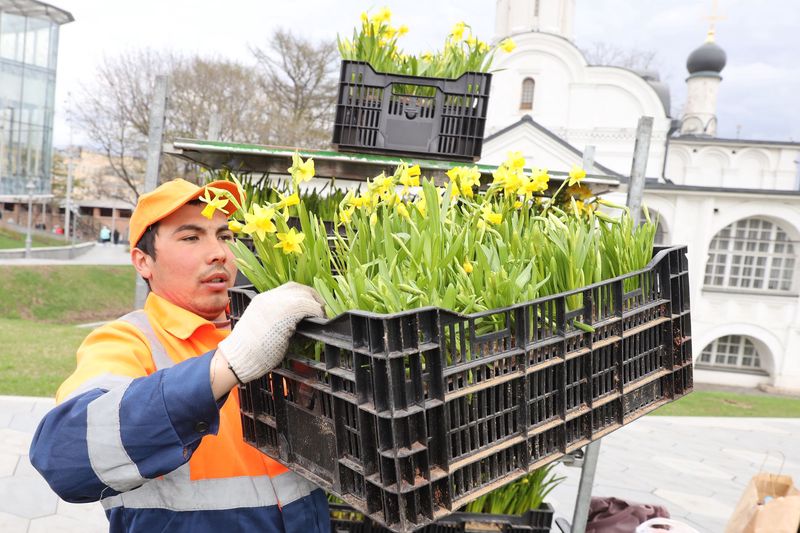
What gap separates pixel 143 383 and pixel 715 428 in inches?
317

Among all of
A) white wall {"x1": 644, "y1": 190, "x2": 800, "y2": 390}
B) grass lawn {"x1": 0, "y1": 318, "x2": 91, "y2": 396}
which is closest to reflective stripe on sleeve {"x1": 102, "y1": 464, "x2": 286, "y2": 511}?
grass lawn {"x1": 0, "y1": 318, "x2": 91, "y2": 396}

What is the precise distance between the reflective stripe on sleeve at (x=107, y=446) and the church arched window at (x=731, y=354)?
25742 mm

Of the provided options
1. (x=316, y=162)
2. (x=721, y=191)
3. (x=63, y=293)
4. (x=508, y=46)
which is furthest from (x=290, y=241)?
(x=721, y=191)

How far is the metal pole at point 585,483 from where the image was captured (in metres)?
2.61

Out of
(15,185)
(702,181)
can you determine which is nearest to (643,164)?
(702,181)

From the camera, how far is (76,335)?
10.8m

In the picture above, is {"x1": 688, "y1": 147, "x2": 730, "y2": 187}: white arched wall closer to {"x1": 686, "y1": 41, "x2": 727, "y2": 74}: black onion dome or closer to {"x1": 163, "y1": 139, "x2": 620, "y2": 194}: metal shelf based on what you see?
{"x1": 686, "y1": 41, "x2": 727, "y2": 74}: black onion dome

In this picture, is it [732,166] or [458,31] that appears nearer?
[458,31]

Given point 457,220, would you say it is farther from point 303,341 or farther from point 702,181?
point 702,181

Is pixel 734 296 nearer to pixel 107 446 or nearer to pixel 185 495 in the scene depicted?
pixel 185 495

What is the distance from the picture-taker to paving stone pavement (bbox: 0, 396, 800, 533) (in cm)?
374

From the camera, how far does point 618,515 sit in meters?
3.09

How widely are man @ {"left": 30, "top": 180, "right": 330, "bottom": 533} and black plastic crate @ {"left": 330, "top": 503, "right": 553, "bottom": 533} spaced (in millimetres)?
522

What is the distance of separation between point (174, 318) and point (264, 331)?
58 cm
